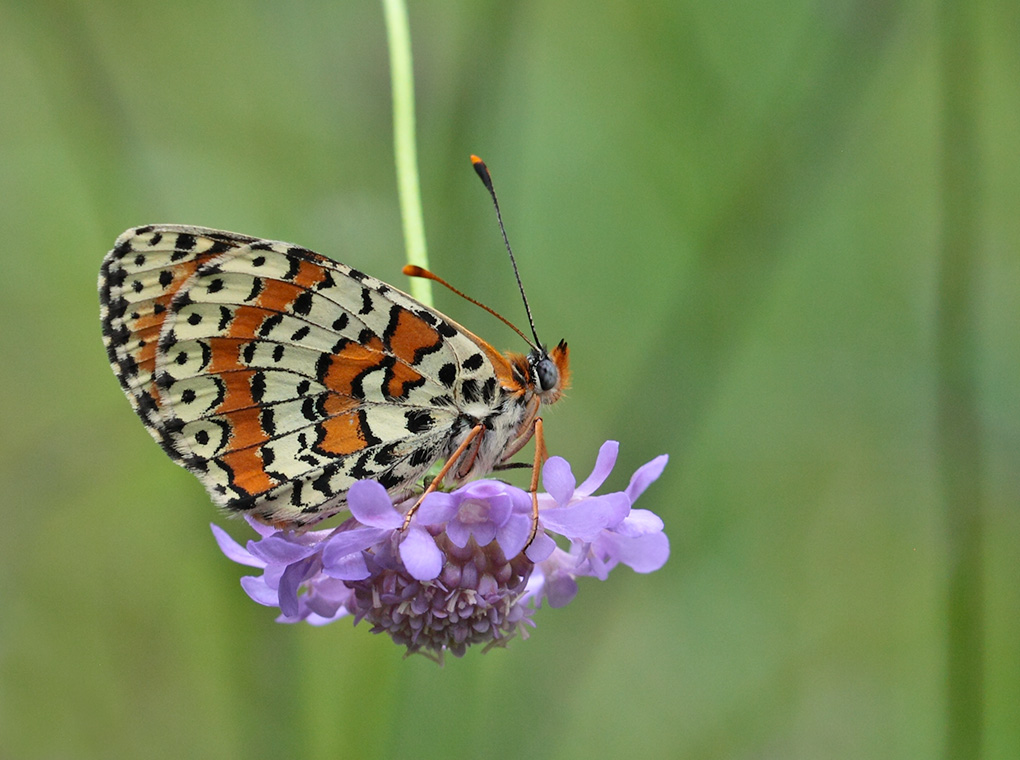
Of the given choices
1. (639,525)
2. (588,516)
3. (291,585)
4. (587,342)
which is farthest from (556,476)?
(587,342)

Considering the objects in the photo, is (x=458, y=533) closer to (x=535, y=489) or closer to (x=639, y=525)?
(x=535, y=489)

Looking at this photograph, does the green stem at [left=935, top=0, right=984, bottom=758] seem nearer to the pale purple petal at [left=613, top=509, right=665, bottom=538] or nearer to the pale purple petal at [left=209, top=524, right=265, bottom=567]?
the pale purple petal at [left=613, top=509, right=665, bottom=538]

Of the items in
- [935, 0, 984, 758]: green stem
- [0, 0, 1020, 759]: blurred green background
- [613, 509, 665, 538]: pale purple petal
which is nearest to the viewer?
[613, 509, 665, 538]: pale purple petal

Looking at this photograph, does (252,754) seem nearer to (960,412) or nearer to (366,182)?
(366,182)

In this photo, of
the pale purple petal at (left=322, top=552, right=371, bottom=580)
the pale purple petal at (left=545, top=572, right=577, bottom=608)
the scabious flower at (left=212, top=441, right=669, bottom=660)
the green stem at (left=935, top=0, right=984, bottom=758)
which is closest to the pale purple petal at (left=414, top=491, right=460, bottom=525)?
the scabious flower at (left=212, top=441, right=669, bottom=660)

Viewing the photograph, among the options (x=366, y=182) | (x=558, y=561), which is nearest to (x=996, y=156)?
(x=366, y=182)

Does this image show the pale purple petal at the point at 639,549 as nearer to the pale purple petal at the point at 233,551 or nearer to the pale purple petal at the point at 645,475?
the pale purple petal at the point at 645,475

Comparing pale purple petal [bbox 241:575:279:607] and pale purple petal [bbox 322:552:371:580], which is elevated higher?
pale purple petal [bbox 322:552:371:580]
